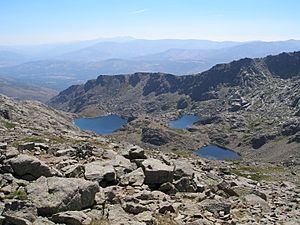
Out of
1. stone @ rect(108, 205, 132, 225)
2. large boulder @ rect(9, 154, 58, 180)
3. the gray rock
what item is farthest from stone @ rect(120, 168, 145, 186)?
the gray rock

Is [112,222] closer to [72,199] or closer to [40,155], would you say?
[72,199]

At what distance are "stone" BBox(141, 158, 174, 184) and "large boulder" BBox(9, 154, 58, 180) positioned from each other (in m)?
6.82

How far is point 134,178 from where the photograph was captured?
3067cm

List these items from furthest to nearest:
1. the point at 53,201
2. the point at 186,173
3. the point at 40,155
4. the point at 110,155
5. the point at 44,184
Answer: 1. the point at 110,155
2. the point at 40,155
3. the point at 186,173
4. the point at 44,184
5. the point at 53,201

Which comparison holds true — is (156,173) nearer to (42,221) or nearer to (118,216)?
(118,216)

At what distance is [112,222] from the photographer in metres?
22.8

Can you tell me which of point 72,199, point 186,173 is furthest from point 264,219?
point 72,199

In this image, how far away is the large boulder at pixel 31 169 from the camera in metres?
27.5

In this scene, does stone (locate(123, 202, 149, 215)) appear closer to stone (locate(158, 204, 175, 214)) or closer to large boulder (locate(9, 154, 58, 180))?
A: stone (locate(158, 204, 175, 214))

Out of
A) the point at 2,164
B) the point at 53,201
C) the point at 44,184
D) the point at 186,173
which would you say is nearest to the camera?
the point at 53,201

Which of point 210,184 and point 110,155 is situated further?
point 110,155

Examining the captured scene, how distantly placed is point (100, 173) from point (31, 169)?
471cm

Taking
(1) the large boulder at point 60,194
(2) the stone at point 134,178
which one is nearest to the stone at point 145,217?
(1) the large boulder at point 60,194

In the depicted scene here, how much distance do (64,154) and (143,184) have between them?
9295 millimetres
